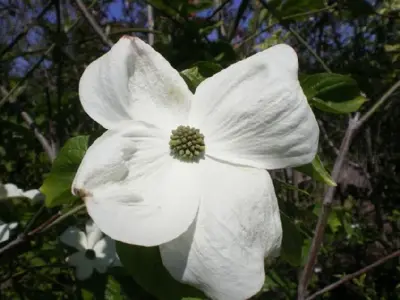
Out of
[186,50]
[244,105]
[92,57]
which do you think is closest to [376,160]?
[92,57]

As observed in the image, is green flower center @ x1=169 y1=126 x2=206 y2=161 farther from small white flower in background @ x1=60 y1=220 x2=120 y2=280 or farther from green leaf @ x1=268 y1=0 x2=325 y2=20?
green leaf @ x1=268 y1=0 x2=325 y2=20

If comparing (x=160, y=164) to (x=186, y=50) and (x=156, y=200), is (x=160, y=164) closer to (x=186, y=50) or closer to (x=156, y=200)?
(x=156, y=200)

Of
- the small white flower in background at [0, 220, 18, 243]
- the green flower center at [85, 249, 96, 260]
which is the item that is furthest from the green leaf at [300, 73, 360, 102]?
the small white flower in background at [0, 220, 18, 243]

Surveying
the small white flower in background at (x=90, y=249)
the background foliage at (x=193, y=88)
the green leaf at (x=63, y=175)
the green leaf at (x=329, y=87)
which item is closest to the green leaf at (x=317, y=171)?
the background foliage at (x=193, y=88)

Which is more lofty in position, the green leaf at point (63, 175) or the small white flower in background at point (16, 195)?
the green leaf at point (63, 175)

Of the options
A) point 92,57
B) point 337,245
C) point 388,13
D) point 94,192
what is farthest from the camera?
point 337,245

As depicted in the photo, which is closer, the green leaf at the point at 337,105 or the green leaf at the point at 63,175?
the green leaf at the point at 63,175

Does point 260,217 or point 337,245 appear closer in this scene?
point 260,217

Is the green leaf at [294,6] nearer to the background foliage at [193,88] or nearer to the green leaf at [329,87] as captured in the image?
the background foliage at [193,88]

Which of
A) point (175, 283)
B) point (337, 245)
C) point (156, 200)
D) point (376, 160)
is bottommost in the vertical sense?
point (337, 245)

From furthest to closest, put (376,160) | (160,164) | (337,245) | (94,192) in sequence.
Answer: (376,160)
(337,245)
(160,164)
(94,192)
